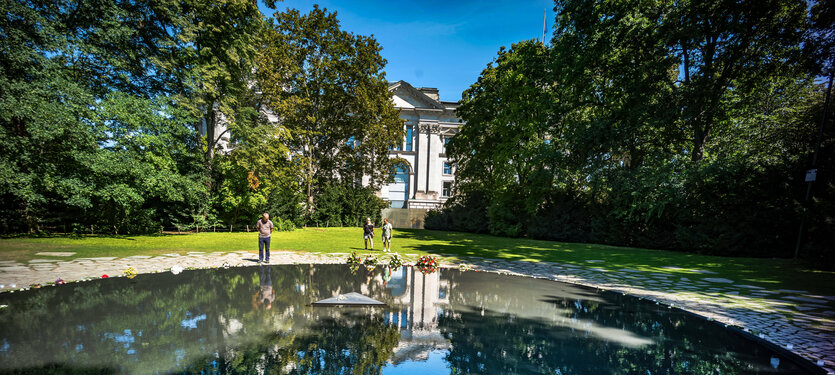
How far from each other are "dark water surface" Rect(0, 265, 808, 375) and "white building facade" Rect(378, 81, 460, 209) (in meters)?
40.5

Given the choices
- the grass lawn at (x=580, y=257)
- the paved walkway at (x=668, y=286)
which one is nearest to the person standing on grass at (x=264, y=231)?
the paved walkway at (x=668, y=286)

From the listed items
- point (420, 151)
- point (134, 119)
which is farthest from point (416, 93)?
point (134, 119)

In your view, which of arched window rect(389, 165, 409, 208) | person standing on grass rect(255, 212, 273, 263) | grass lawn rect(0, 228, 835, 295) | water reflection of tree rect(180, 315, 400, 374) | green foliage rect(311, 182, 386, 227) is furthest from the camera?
arched window rect(389, 165, 409, 208)

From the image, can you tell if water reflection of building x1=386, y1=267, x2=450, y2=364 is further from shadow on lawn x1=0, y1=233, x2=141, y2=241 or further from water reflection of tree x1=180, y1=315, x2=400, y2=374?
shadow on lawn x1=0, y1=233, x2=141, y2=241

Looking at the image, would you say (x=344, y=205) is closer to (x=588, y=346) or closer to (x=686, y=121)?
(x=686, y=121)

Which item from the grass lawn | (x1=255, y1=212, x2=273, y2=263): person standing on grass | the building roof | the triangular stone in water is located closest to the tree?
the grass lawn

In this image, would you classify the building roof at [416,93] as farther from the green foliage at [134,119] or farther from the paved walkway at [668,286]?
the paved walkway at [668,286]

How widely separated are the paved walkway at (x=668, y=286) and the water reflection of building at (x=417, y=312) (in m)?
3.04

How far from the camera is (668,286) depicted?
995cm

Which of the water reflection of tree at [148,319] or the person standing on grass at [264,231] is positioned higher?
the person standing on grass at [264,231]

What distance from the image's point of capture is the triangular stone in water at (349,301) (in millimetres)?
6969

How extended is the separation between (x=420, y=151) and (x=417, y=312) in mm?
42899

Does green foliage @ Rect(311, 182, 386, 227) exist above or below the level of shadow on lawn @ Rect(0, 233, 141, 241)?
above

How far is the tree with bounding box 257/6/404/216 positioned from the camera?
85.7 feet
